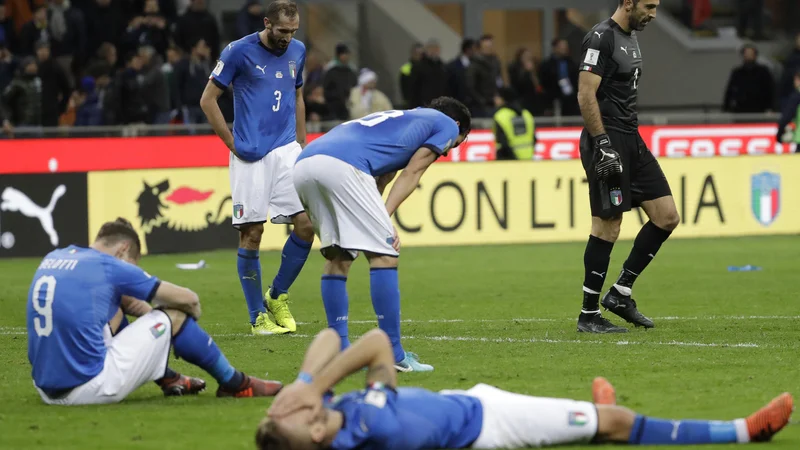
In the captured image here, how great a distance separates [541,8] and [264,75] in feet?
70.2

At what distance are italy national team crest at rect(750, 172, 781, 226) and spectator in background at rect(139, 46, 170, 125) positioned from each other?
886cm

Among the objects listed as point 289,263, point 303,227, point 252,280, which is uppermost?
point 303,227

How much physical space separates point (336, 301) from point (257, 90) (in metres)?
2.84

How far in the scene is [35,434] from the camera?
6.62 metres

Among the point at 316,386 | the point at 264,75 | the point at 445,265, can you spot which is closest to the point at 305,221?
the point at 264,75

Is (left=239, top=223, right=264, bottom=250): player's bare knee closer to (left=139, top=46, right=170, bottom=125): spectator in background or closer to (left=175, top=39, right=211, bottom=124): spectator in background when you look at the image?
(left=139, top=46, right=170, bottom=125): spectator in background

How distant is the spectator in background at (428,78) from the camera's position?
2433 cm

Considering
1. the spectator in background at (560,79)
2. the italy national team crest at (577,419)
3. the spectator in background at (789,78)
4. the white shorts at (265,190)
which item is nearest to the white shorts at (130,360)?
the italy national team crest at (577,419)

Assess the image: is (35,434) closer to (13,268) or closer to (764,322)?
(764,322)

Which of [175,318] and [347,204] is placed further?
[347,204]

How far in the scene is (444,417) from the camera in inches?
229

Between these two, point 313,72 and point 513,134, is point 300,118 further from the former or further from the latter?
point 313,72

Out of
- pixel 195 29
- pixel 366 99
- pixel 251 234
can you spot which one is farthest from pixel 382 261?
pixel 195 29

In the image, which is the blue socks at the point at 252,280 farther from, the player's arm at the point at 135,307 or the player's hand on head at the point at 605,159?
the player's arm at the point at 135,307
